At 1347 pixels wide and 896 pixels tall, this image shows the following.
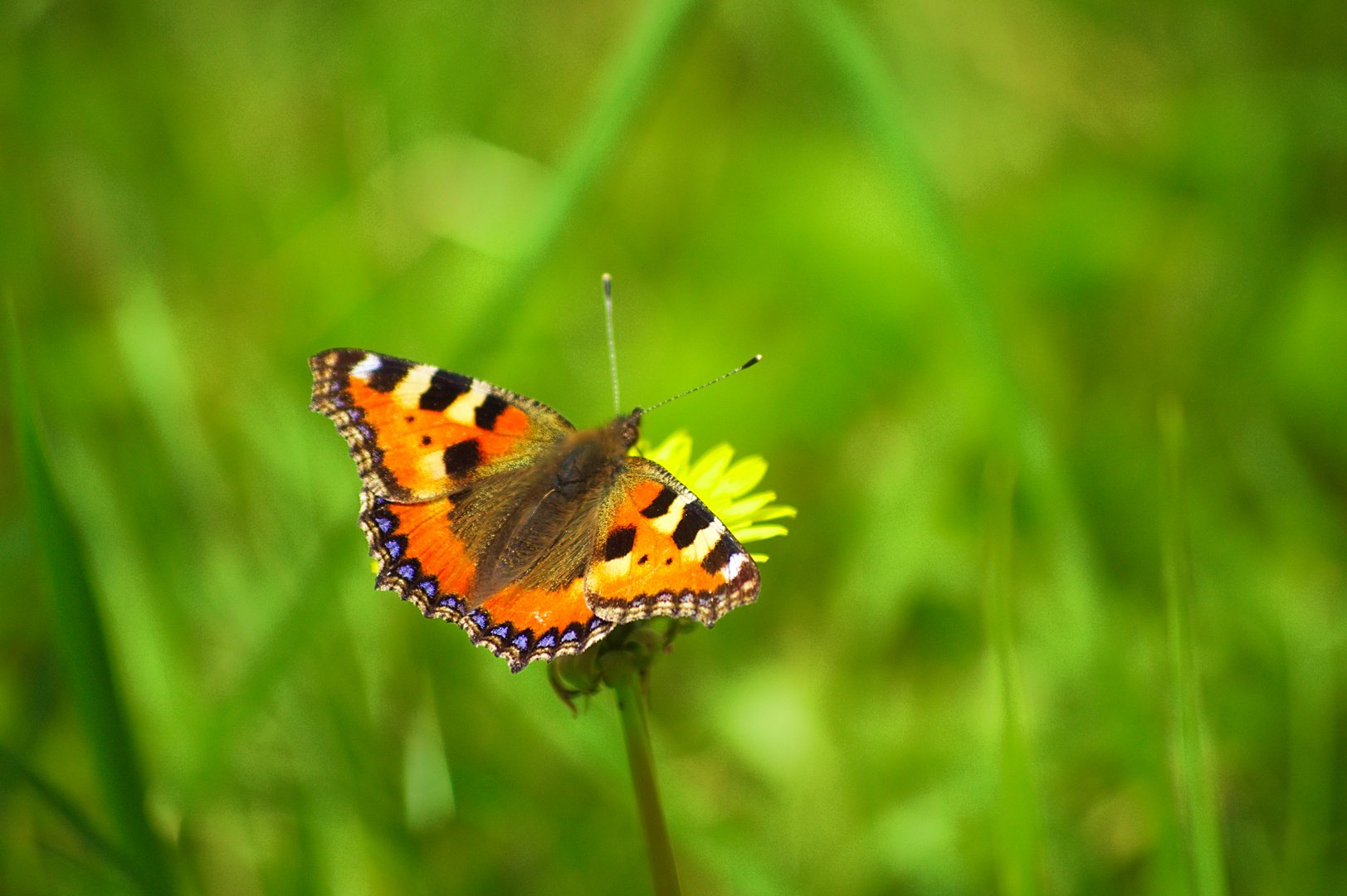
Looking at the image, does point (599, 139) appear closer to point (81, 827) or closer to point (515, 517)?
point (515, 517)

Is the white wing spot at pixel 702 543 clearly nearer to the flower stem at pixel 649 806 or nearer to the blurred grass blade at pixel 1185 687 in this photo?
the flower stem at pixel 649 806

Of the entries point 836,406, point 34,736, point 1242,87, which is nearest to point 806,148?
point 836,406

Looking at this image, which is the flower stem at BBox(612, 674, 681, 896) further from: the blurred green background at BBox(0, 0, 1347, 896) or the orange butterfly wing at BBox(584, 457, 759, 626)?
the blurred green background at BBox(0, 0, 1347, 896)

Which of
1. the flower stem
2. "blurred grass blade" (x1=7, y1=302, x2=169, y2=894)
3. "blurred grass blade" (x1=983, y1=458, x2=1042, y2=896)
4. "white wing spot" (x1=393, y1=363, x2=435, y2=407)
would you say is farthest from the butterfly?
"blurred grass blade" (x1=7, y1=302, x2=169, y2=894)

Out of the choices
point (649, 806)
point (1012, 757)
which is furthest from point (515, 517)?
point (1012, 757)

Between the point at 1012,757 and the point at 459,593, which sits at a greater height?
the point at 459,593
